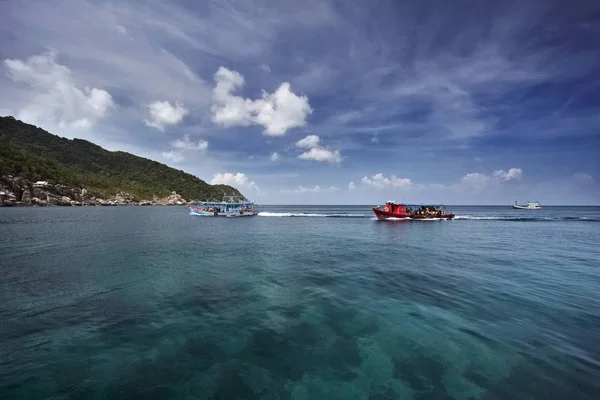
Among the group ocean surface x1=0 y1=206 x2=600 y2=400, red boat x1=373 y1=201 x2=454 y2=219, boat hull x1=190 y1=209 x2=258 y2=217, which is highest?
red boat x1=373 y1=201 x2=454 y2=219

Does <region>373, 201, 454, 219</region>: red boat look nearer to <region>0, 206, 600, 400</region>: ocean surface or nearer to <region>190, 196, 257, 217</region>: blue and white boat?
<region>190, 196, 257, 217</region>: blue and white boat

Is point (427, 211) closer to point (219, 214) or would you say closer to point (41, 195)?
point (219, 214)

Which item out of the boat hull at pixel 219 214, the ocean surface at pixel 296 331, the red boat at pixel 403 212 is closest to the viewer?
the ocean surface at pixel 296 331

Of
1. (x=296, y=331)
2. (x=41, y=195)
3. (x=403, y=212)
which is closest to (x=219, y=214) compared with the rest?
(x=403, y=212)

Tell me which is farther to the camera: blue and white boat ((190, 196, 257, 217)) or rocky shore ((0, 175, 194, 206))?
rocky shore ((0, 175, 194, 206))

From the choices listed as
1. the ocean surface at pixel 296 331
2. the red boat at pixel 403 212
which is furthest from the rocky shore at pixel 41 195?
the red boat at pixel 403 212

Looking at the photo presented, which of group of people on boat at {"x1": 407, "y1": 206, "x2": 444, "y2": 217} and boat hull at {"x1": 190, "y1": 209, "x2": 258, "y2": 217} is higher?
group of people on boat at {"x1": 407, "y1": 206, "x2": 444, "y2": 217}

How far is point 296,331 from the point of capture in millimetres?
11789

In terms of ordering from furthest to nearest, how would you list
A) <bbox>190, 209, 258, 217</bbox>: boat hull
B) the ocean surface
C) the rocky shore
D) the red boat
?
the rocky shore → <bbox>190, 209, 258, 217</bbox>: boat hull → the red boat → the ocean surface

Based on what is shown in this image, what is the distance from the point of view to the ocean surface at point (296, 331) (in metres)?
8.13

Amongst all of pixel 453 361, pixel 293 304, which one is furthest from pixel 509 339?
pixel 293 304

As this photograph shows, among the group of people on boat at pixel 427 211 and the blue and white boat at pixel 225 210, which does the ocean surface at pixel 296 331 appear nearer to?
the group of people on boat at pixel 427 211

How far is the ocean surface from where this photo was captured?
8133mm

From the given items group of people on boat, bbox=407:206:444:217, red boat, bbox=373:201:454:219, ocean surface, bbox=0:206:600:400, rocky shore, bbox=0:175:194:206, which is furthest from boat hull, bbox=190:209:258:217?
rocky shore, bbox=0:175:194:206
